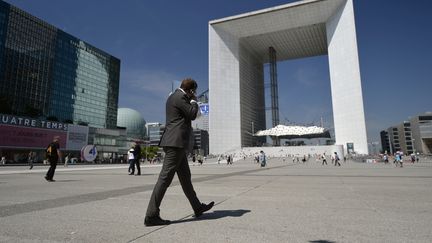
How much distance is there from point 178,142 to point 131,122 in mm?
146214

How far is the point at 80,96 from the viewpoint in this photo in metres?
103

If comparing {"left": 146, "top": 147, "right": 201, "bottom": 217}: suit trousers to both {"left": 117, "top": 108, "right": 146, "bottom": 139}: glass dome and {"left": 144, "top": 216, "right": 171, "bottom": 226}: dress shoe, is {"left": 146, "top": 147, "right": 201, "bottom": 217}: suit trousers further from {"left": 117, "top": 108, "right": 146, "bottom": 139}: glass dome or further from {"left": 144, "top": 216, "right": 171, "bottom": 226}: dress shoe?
{"left": 117, "top": 108, "right": 146, "bottom": 139}: glass dome

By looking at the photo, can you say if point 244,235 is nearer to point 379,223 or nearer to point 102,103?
point 379,223

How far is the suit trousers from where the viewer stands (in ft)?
11.1

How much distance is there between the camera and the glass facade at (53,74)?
271 feet

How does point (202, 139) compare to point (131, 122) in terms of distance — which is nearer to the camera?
point (131, 122)

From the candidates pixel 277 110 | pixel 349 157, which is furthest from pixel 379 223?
pixel 277 110

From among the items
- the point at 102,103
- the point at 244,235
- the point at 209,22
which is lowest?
the point at 244,235

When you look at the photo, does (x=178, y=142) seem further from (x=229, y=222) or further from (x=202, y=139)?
(x=202, y=139)

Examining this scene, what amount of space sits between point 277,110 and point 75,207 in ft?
331

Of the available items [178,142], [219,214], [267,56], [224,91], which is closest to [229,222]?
[219,214]

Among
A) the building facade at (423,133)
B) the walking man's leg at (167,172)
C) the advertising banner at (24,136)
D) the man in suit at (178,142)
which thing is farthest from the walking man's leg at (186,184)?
the building facade at (423,133)

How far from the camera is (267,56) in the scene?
10812cm

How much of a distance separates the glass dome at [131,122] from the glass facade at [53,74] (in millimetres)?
27252
